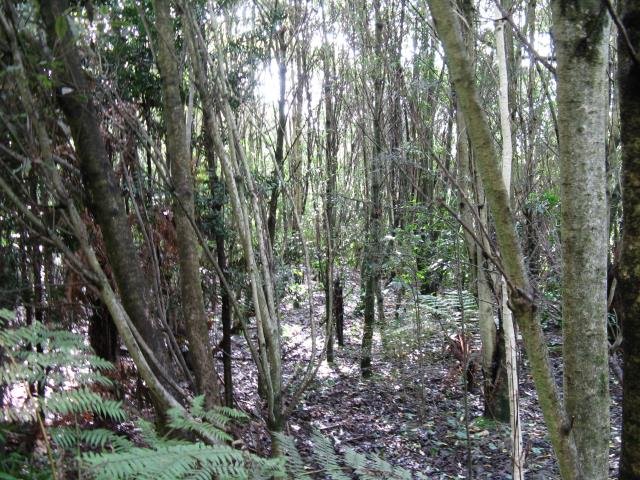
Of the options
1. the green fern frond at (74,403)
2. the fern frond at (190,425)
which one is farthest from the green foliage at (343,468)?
the green fern frond at (74,403)

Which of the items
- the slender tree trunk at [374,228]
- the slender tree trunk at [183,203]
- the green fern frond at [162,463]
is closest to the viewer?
the green fern frond at [162,463]

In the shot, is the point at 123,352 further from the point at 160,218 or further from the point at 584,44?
the point at 584,44

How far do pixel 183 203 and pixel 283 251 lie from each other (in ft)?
8.29

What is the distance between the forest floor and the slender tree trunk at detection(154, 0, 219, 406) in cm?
148

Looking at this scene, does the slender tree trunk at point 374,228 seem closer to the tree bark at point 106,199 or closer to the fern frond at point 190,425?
the tree bark at point 106,199

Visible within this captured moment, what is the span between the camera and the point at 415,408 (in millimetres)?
6809

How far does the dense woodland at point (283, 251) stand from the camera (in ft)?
3.73

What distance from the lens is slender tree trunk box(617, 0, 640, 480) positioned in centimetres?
108

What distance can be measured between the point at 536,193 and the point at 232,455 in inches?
258

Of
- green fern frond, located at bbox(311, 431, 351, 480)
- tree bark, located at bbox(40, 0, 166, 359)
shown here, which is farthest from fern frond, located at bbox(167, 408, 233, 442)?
tree bark, located at bbox(40, 0, 166, 359)

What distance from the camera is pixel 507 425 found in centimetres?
555

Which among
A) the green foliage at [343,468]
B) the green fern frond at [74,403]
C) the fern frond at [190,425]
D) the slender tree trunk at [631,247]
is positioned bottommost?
the green foliage at [343,468]

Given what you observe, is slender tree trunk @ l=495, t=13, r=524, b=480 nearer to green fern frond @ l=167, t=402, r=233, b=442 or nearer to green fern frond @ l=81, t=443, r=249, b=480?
green fern frond @ l=167, t=402, r=233, b=442

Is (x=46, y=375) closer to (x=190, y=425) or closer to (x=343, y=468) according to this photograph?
(x=190, y=425)
